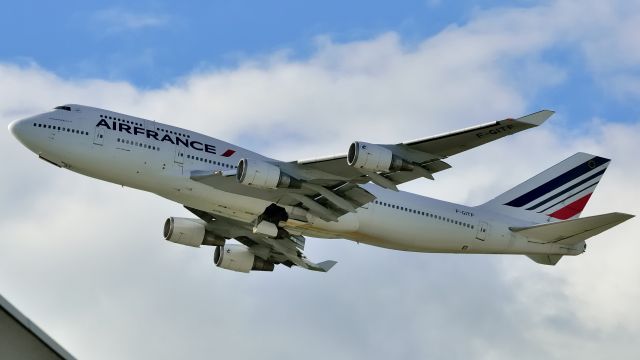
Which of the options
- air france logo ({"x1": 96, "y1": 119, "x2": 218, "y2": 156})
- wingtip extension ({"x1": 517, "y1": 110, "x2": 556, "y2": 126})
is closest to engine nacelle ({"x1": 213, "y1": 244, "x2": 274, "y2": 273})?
air france logo ({"x1": 96, "y1": 119, "x2": 218, "y2": 156})

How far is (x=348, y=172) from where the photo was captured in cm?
4012

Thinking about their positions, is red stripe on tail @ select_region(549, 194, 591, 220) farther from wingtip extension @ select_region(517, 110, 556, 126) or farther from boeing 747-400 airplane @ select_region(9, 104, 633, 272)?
wingtip extension @ select_region(517, 110, 556, 126)

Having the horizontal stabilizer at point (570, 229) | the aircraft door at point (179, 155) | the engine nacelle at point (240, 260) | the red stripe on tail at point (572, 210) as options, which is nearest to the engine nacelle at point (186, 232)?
the engine nacelle at point (240, 260)

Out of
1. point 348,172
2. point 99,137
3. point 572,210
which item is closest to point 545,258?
point 572,210

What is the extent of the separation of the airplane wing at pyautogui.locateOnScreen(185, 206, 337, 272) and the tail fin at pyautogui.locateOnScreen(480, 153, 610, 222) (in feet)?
33.0

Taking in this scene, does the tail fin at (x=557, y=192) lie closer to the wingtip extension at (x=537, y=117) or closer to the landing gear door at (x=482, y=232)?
the landing gear door at (x=482, y=232)

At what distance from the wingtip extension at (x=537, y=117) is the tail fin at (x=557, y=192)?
16923 mm

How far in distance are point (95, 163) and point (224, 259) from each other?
48.3 ft

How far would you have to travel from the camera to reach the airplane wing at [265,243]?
48938mm

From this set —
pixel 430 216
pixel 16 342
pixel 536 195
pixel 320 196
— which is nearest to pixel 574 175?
pixel 536 195

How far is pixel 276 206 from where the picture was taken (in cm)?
4238

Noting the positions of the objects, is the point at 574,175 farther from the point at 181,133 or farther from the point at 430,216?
the point at 181,133

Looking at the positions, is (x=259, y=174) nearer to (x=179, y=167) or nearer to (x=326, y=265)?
(x=179, y=167)

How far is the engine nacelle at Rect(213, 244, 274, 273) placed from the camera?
172ft
